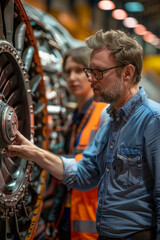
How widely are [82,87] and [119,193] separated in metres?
1.02

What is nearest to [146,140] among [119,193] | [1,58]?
[119,193]

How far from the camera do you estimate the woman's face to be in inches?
79.4

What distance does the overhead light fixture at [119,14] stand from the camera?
56.3 inches

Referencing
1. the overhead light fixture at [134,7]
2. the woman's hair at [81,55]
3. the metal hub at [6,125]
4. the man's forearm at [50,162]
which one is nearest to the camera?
the metal hub at [6,125]

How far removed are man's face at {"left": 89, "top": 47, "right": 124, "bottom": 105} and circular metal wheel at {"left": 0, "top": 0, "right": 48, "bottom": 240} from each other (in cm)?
32

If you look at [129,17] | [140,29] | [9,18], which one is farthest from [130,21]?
[9,18]

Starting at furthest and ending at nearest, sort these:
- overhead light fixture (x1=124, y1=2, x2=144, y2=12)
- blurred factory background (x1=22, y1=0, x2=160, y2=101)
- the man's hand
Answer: overhead light fixture (x1=124, y1=2, x2=144, y2=12)
blurred factory background (x1=22, y1=0, x2=160, y2=101)
the man's hand

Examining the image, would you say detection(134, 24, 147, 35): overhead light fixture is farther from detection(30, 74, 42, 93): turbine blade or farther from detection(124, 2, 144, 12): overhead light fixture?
detection(30, 74, 42, 93): turbine blade

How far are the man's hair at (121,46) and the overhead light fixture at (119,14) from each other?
25 cm

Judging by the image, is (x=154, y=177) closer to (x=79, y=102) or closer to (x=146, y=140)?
(x=146, y=140)

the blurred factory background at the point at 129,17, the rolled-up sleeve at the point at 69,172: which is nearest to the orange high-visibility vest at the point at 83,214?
the rolled-up sleeve at the point at 69,172

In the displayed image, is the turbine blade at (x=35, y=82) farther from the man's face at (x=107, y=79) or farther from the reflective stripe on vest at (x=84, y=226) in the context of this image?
the reflective stripe on vest at (x=84, y=226)

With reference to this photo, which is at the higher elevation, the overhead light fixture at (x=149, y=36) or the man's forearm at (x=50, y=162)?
the overhead light fixture at (x=149, y=36)

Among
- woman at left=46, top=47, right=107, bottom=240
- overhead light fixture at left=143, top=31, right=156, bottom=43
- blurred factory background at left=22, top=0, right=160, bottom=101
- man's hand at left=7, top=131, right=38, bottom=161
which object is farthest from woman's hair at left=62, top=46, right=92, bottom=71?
man's hand at left=7, top=131, right=38, bottom=161
